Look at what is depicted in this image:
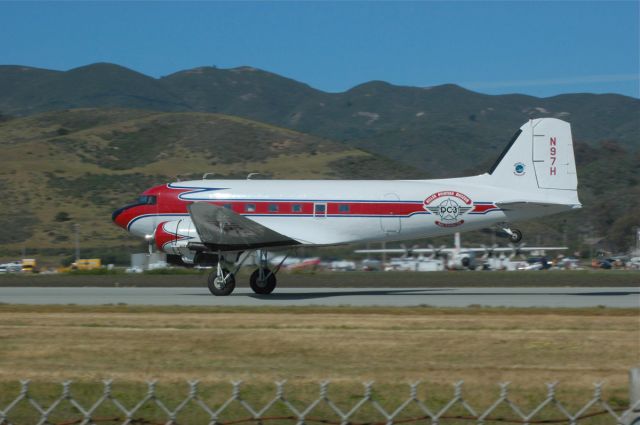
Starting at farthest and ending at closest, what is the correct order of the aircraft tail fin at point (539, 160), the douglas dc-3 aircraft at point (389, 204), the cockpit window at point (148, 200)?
the cockpit window at point (148, 200)
the aircraft tail fin at point (539, 160)
the douglas dc-3 aircraft at point (389, 204)

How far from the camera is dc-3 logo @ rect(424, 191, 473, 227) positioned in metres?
28.0

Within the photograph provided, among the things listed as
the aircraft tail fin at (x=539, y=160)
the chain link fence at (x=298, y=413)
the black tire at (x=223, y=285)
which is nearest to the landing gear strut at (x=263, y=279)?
the black tire at (x=223, y=285)

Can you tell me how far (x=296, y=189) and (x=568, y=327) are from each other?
12.6 meters

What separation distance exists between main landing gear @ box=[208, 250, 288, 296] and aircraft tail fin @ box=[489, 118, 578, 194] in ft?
26.4

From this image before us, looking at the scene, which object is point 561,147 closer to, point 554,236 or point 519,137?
point 519,137

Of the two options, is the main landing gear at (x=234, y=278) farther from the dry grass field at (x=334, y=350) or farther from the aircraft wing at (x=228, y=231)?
the dry grass field at (x=334, y=350)

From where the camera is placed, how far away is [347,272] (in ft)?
149

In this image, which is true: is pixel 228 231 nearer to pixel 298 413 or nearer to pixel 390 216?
pixel 390 216

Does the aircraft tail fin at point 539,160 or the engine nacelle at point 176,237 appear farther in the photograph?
the aircraft tail fin at point 539,160

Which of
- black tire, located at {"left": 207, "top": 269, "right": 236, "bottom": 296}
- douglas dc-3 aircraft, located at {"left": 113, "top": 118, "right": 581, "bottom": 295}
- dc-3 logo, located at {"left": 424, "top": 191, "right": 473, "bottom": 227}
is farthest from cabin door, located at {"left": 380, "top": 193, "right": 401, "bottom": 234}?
black tire, located at {"left": 207, "top": 269, "right": 236, "bottom": 296}

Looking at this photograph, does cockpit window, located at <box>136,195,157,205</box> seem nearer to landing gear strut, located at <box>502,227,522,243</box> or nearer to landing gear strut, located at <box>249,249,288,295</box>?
landing gear strut, located at <box>249,249,288,295</box>

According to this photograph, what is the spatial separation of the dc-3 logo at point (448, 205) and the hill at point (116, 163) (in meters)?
39.7

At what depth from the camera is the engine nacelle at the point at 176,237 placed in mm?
27203

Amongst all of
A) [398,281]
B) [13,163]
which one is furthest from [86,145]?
[398,281]
